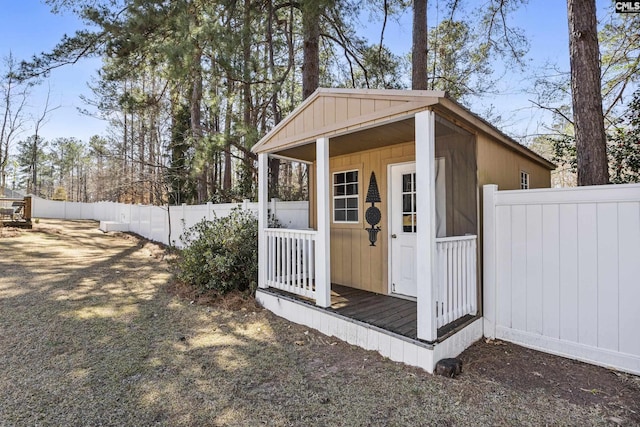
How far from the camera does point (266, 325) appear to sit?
4.21 m

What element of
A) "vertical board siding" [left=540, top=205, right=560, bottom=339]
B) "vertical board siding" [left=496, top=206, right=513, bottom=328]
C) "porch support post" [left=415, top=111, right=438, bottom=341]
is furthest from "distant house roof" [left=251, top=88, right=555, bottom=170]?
"vertical board siding" [left=540, top=205, right=560, bottom=339]

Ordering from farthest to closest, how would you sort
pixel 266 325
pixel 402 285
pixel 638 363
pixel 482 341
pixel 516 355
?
1. pixel 402 285
2. pixel 266 325
3. pixel 482 341
4. pixel 516 355
5. pixel 638 363

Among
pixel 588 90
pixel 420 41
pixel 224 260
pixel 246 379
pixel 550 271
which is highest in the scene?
pixel 420 41

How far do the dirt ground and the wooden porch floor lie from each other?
0.32 metres

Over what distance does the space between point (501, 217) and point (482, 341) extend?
1.40 meters

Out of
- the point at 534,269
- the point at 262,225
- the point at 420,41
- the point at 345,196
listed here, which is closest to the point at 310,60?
the point at 420,41

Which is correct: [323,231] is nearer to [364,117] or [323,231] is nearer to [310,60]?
[364,117]

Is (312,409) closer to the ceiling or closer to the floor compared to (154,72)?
closer to the floor

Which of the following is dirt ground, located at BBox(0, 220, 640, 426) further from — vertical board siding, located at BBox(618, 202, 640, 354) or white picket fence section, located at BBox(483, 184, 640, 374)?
vertical board siding, located at BBox(618, 202, 640, 354)

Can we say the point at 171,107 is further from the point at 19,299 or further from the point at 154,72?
the point at 19,299

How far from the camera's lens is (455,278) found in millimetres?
3395

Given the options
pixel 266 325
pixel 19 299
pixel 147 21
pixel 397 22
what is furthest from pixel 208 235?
pixel 397 22

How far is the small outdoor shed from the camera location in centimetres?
300

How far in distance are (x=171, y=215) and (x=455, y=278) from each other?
9218mm
